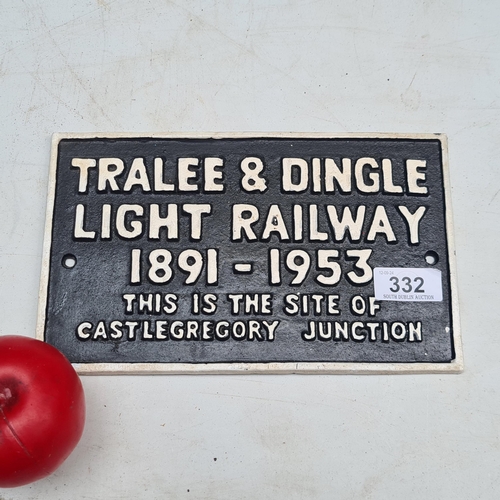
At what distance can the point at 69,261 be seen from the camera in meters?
1.46

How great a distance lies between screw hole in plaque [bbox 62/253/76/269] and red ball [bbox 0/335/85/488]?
0.94 feet

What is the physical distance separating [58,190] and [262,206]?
0.57m

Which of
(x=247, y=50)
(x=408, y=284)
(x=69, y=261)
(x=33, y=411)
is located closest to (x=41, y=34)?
(x=247, y=50)

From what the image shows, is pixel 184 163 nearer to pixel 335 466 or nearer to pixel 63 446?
pixel 63 446

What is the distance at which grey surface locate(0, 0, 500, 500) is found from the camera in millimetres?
1352

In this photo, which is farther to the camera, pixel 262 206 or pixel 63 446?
pixel 262 206

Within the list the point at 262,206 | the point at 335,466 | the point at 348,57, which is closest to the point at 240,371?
the point at 335,466

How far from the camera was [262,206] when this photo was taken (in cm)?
149

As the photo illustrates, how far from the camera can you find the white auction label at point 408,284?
144 cm

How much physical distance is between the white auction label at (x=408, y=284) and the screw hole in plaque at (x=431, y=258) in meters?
0.02

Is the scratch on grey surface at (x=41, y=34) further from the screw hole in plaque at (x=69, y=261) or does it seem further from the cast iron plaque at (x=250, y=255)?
the screw hole in plaque at (x=69, y=261)

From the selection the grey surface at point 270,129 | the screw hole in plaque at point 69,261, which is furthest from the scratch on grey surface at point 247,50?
the screw hole in plaque at point 69,261

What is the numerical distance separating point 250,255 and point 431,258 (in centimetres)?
50

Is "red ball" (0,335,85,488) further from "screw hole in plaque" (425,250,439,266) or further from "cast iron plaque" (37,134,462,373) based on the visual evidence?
"screw hole in plaque" (425,250,439,266)
